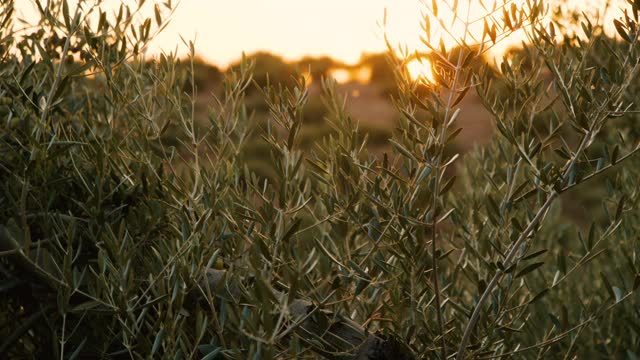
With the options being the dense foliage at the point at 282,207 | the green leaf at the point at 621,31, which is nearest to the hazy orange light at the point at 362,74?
the dense foliage at the point at 282,207

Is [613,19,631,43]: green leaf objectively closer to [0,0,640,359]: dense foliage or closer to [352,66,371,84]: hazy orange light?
[0,0,640,359]: dense foliage

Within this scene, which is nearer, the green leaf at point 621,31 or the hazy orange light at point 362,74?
the green leaf at point 621,31

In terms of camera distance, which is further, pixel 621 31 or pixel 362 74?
pixel 362 74

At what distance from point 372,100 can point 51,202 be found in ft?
78.4

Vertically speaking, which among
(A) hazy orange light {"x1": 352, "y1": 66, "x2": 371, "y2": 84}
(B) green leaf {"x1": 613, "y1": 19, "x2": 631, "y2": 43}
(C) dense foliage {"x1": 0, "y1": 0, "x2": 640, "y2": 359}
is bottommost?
(C) dense foliage {"x1": 0, "y1": 0, "x2": 640, "y2": 359}

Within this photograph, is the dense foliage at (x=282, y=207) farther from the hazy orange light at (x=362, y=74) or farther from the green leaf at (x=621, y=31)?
the hazy orange light at (x=362, y=74)

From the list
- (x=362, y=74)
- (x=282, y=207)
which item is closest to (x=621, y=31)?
(x=282, y=207)

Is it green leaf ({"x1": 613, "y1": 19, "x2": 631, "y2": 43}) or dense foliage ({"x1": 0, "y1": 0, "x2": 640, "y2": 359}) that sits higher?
green leaf ({"x1": 613, "y1": 19, "x2": 631, "y2": 43})

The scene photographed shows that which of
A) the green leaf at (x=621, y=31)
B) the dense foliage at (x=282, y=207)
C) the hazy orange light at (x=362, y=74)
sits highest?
the hazy orange light at (x=362, y=74)

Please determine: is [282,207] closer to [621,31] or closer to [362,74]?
[621,31]

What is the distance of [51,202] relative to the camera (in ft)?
7.72

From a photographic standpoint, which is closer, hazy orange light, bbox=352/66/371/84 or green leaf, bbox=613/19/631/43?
green leaf, bbox=613/19/631/43

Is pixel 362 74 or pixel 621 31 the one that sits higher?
pixel 362 74

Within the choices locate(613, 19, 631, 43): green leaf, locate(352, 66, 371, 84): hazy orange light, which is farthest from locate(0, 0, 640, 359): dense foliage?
locate(352, 66, 371, 84): hazy orange light
